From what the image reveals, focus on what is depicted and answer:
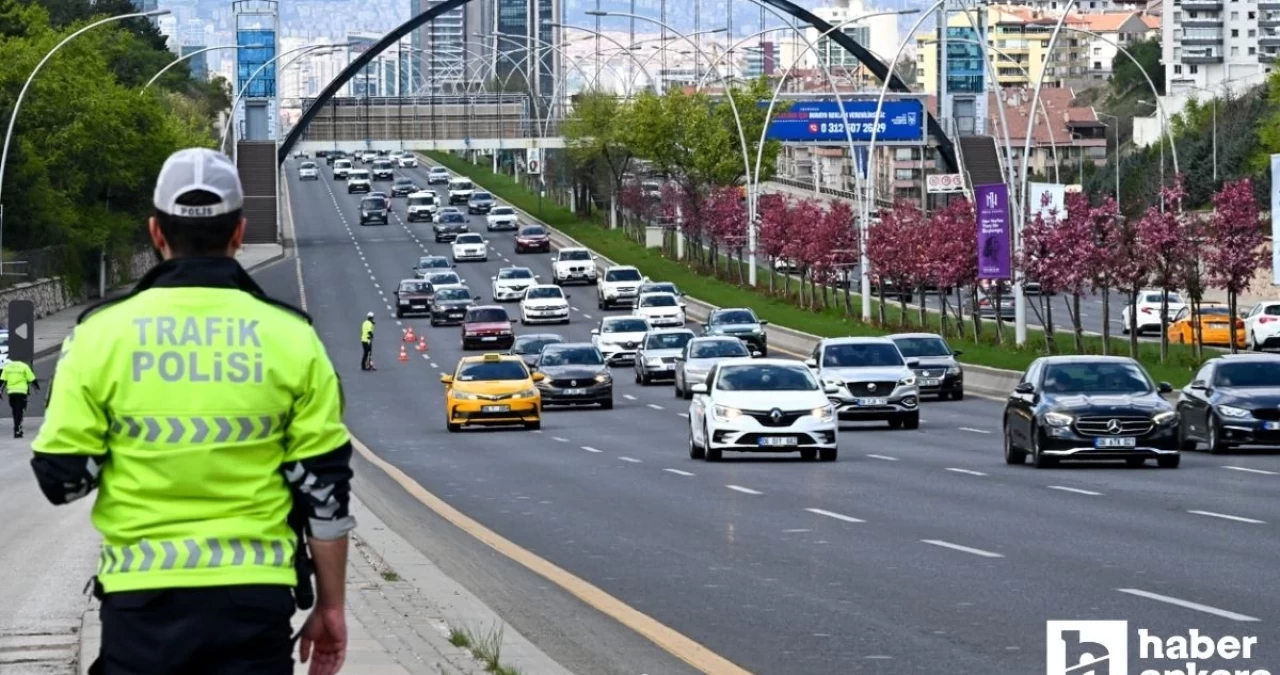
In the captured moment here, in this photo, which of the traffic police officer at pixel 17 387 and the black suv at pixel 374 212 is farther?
the black suv at pixel 374 212

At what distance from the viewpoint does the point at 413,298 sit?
89000 millimetres

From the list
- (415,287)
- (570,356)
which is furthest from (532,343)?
(415,287)

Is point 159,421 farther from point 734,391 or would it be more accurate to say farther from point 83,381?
point 734,391

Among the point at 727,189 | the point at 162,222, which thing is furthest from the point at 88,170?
the point at 162,222

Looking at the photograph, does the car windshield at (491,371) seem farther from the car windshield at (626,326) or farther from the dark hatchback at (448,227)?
the dark hatchback at (448,227)

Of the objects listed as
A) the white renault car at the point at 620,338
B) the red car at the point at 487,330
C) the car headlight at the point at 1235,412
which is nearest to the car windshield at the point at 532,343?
the white renault car at the point at 620,338

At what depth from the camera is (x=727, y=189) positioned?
10812 centimetres

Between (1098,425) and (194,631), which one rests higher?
(194,631)

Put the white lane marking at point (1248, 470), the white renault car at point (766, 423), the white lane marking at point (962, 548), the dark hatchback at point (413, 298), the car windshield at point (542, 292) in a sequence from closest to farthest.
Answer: the white lane marking at point (962, 548) < the white lane marking at point (1248, 470) < the white renault car at point (766, 423) < the car windshield at point (542, 292) < the dark hatchback at point (413, 298)

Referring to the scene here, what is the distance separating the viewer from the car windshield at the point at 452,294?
85812 mm

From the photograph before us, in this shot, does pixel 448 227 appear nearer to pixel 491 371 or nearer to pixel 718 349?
pixel 718 349

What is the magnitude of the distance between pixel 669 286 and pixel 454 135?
80.6 m

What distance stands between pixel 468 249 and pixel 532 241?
632 centimetres

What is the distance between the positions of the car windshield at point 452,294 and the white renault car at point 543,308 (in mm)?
3342
